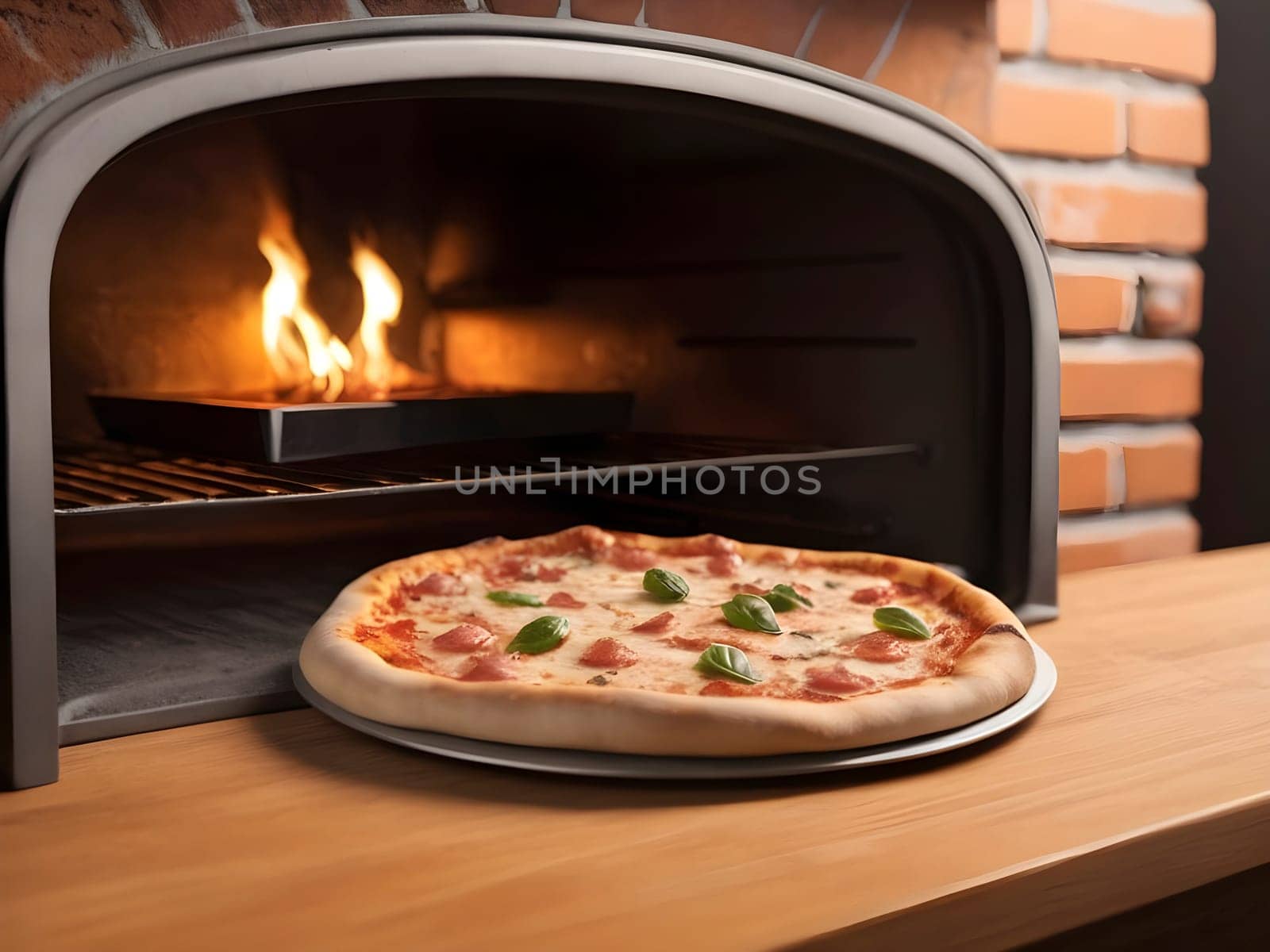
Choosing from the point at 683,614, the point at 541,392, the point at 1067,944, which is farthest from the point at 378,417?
the point at 1067,944

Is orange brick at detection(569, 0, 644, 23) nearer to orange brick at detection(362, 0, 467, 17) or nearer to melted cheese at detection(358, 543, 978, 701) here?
orange brick at detection(362, 0, 467, 17)

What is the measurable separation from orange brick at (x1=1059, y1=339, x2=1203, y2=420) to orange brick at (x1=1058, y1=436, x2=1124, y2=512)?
5 cm

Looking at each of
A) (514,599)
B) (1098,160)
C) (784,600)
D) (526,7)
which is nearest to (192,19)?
(526,7)

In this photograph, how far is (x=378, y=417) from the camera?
1.41 metres

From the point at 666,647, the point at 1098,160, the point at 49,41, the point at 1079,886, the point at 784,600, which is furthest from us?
the point at 1098,160

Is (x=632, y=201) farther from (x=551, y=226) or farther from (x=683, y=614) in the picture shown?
(x=683, y=614)

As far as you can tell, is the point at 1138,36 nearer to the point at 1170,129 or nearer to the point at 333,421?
the point at 1170,129

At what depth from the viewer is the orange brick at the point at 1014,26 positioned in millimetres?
1543

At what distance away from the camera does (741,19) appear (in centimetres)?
124

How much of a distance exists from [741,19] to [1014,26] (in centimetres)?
53

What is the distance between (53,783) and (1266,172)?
1931 mm

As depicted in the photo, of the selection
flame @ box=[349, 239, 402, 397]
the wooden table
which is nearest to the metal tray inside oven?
flame @ box=[349, 239, 402, 397]

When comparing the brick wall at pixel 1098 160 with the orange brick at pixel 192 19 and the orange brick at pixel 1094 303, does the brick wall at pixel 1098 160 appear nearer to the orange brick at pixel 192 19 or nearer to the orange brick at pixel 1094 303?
the orange brick at pixel 1094 303

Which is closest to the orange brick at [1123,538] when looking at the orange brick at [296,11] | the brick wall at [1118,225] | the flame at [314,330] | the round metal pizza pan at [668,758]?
the brick wall at [1118,225]
